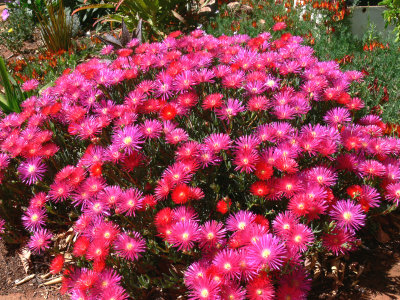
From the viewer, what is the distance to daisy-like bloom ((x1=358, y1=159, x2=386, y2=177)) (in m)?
1.91

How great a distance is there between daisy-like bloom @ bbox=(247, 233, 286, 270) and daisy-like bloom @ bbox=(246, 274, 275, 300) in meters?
0.06

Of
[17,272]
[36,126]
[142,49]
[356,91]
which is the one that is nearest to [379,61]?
[356,91]

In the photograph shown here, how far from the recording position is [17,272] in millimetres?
2291

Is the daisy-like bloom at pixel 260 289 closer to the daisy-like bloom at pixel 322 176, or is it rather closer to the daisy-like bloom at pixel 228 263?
the daisy-like bloom at pixel 228 263

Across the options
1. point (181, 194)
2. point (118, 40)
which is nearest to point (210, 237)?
point (181, 194)

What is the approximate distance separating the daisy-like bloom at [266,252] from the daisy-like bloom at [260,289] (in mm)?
64

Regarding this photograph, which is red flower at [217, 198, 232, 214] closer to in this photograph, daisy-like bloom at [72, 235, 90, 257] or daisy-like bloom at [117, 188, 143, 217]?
daisy-like bloom at [117, 188, 143, 217]

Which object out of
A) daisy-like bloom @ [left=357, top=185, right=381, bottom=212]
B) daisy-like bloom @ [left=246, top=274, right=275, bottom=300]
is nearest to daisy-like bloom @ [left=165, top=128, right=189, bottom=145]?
daisy-like bloom @ [left=246, top=274, right=275, bottom=300]

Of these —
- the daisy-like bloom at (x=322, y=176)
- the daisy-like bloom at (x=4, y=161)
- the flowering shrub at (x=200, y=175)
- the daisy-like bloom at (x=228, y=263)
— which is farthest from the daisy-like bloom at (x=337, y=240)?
the daisy-like bloom at (x=4, y=161)

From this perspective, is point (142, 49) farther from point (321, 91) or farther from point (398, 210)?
→ point (398, 210)

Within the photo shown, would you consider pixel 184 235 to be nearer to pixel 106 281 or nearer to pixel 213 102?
pixel 106 281

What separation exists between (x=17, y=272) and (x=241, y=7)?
16.0 feet

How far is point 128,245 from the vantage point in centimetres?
164

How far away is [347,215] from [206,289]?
2.47 feet
